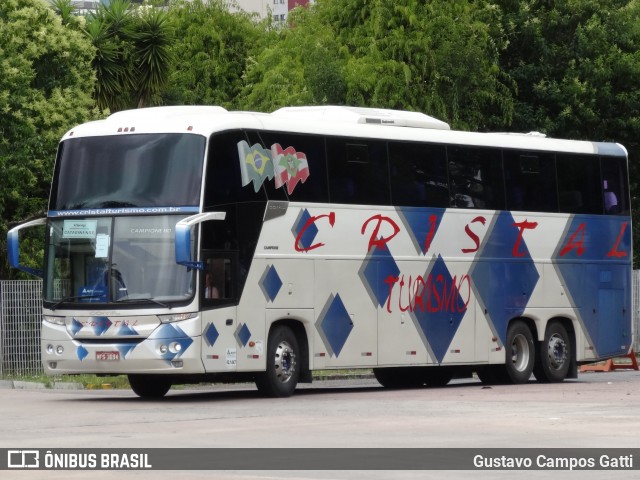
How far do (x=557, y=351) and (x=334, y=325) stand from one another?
5.87 metres

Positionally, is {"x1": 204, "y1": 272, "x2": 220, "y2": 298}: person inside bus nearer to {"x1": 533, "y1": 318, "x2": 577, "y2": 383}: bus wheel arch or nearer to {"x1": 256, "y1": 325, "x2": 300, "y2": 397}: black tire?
{"x1": 256, "y1": 325, "x2": 300, "y2": 397}: black tire

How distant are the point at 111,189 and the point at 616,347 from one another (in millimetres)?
11690

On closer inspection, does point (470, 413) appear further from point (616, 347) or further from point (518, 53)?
point (518, 53)

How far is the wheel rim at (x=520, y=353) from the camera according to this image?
1109 inches

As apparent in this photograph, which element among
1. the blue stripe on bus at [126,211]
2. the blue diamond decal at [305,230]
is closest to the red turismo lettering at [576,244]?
the blue diamond decal at [305,230]

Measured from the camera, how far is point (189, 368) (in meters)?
21.9

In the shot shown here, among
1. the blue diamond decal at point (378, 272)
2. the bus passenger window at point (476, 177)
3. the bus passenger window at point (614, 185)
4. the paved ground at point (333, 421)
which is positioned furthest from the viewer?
the bus passenger window at point (614, 185)

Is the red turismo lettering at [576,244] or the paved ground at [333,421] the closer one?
the paved ground at [333,421]

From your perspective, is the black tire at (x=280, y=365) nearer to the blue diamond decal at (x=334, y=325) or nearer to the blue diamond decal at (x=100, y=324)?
the blue diamond decal at (x=334, y=325)

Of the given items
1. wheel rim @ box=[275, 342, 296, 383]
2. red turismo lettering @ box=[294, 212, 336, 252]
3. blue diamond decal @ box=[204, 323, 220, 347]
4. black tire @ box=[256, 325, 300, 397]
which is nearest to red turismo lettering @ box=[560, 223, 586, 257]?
red turismo lettering @ box=[294, 212, 336, 252]

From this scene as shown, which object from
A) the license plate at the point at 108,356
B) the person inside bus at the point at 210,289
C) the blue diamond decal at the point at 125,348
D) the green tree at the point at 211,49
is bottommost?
the license plate at the point at 108,356

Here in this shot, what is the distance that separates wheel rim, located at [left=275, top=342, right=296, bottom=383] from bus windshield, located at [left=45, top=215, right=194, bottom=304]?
211 centimetres

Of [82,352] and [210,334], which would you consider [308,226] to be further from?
[82,352]

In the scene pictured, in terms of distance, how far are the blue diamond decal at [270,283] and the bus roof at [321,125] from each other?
2.06 metres
